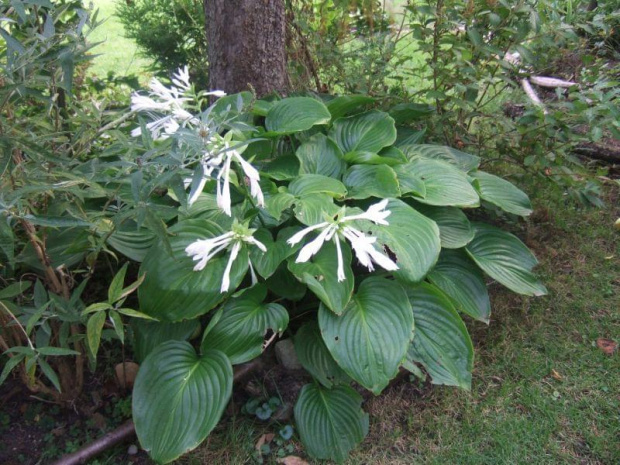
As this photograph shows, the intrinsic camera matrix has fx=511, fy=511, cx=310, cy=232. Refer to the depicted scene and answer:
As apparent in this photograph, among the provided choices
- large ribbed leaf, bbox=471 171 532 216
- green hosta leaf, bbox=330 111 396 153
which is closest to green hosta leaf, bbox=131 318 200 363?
green hosta leaf, bbox=330 111 396 153

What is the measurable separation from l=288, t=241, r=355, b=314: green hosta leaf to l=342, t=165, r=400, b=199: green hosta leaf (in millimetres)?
352

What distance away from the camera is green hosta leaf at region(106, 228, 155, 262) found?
6.93ft

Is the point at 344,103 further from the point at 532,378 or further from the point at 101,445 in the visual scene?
the point at 101,445

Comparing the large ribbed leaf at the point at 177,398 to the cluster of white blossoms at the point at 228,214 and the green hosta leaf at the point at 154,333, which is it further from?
the cluster of white blossoms at the point at 228,214

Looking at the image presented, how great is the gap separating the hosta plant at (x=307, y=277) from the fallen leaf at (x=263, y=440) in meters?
0.15

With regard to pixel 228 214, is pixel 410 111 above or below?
below

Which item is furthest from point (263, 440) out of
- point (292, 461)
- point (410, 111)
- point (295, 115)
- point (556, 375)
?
point (410, 111)

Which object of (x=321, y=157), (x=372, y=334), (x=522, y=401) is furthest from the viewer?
(x=321, y=157)

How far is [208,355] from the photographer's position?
6.33 feet

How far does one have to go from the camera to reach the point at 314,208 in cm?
209

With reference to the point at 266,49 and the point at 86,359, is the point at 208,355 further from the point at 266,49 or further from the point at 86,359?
the point at 266,49

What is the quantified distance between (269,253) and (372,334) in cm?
52

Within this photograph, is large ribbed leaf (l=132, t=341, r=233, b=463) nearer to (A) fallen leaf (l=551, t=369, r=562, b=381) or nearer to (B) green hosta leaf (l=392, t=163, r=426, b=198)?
(B) green hosta leaf (l=392, t=163, r=426, b=198)

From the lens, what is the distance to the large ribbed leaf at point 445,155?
2.74 metres
